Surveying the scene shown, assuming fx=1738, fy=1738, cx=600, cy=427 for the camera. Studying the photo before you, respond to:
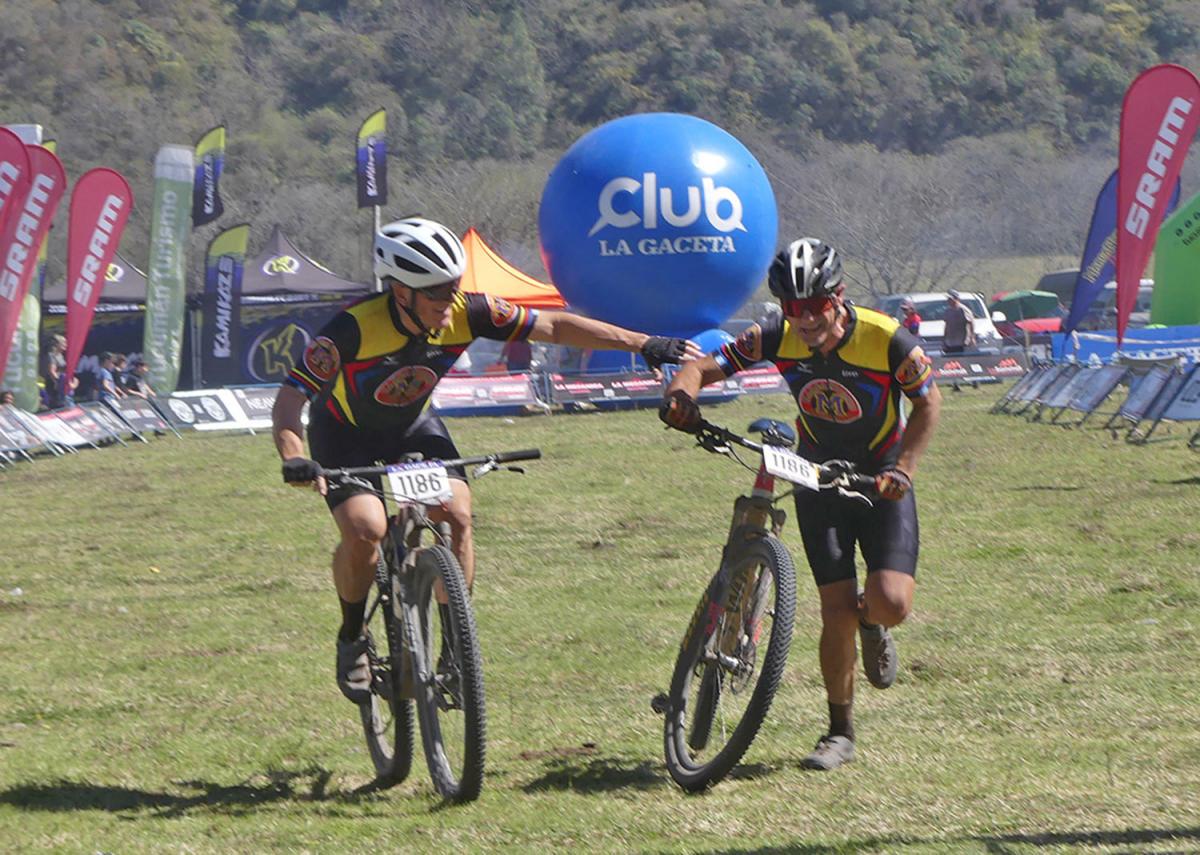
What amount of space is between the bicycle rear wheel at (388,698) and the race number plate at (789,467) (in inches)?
59.0

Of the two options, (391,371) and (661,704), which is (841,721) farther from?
(391,371)

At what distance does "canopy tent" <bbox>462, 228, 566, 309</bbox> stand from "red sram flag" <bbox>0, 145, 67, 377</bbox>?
991cm

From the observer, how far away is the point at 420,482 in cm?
612

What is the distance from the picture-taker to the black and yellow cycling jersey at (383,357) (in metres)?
6.52

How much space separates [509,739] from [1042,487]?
9.74 metres

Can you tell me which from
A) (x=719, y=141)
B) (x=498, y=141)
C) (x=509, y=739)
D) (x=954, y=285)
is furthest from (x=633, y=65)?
(x=509, y=739)

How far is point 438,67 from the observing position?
357 ft

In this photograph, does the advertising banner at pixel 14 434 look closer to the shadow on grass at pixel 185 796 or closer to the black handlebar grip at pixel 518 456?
the shadow on grass at pixel 185 796

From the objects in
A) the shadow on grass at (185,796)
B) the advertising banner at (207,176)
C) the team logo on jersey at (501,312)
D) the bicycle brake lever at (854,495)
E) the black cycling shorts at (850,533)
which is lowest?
the shadow on grass at (185,796)

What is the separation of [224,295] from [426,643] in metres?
31.4

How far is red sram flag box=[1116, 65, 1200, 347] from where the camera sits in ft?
65.8

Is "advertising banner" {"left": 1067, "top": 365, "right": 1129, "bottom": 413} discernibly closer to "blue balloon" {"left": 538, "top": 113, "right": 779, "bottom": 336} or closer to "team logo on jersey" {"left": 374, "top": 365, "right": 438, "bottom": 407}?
"blue balloon" {"left": 538, "top": 113, "right": 779, "bottom": 336}

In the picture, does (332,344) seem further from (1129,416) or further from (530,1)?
(530,1)

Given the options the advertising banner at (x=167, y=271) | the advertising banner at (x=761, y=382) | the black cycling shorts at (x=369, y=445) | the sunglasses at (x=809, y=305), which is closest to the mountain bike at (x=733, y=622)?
the sunglasses at (x=809, y=305)
